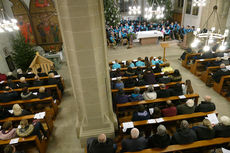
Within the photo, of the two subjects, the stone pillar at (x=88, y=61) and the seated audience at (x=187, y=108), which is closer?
the stone pillar at (x=88, y=61)

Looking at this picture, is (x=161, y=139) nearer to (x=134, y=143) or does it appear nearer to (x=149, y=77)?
(x=134, y=143)

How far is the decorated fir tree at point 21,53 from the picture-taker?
33.2ft

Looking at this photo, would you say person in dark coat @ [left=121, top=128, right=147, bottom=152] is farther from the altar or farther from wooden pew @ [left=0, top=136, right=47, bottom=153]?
the altar

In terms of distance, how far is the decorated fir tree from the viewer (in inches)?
399

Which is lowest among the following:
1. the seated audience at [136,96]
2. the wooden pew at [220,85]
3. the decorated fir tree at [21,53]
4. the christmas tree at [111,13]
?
the wooden pew at [220,85]

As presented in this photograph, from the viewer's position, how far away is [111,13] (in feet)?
50.1

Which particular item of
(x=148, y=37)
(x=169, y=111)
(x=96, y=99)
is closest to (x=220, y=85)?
(x=169, y=111)

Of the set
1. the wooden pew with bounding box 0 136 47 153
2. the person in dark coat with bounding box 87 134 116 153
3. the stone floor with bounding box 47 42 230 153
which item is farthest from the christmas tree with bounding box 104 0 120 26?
the person in dark coat with bounding box 87 134 116 153

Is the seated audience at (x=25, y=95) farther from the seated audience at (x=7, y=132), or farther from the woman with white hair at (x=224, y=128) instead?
the woman with white hair at (x=224, y=128)

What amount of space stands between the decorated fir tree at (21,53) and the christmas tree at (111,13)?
7703 mm

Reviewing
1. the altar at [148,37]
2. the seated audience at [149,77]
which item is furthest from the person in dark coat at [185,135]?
the altar at [148,37]

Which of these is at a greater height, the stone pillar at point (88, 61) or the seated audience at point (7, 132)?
the stone pillar at point (88, 61)

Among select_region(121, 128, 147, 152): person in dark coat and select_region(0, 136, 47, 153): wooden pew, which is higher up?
select_region(121, 128, 147, 152): person in dark coat

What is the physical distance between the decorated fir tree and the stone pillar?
736 cm
